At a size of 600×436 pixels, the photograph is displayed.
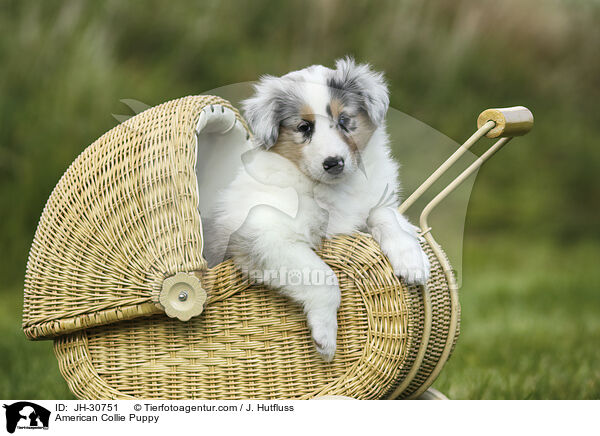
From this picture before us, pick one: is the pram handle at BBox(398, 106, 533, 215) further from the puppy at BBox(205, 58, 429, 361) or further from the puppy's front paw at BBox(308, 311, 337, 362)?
the puppy's front paw at BBox(308, 311, 337, 362)

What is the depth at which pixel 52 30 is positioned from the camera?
3.47m

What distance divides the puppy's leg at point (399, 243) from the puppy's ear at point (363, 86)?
0.29m

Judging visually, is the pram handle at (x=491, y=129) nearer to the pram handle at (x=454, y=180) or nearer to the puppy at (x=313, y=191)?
the pram handle at (x=454, y=180)

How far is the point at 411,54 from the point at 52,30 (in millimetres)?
1867

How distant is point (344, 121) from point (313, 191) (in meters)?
0.23

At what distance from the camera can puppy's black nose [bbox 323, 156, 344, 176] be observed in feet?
6.64

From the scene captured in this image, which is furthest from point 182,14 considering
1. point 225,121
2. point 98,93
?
point 225,121

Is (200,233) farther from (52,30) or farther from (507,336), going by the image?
(507,336)

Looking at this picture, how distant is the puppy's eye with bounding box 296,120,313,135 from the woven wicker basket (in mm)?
316
